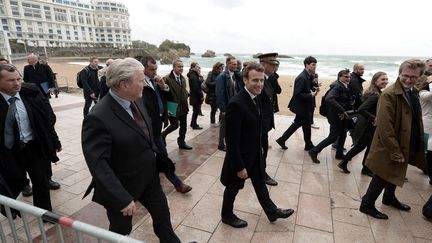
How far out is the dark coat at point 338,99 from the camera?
4.67 meters

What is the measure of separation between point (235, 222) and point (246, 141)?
3.34 ft

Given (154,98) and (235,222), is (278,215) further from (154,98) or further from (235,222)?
(154,98)

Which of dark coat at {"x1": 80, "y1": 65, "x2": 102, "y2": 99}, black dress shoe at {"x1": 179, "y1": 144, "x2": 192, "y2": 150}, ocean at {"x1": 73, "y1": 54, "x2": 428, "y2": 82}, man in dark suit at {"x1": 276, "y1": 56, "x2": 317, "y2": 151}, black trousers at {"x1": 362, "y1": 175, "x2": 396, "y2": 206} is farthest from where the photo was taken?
ocean at {"x1": 73, "y1": 54, "x2": 428, "y2": 82}

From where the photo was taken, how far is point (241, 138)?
2.65 meters

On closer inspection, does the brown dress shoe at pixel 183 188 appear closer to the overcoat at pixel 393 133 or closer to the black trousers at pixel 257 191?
the black trousers at pixel 257 191

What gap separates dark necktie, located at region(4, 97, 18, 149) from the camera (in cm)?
269

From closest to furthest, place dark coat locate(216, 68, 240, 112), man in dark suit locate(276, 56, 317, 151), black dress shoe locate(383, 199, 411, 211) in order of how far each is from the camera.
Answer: black dress shoe locate(383, 199, 411, 211)
man in dark suit locate(276, 56, 317, 151)
dark coat locate(216, 68, 240, 112)

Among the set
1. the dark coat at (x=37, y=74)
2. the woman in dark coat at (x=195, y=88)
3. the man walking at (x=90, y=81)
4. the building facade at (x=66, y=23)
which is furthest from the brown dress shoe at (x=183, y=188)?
the building facade at (x=66, y=23)

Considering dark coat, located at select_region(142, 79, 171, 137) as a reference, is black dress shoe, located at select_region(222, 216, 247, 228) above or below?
below

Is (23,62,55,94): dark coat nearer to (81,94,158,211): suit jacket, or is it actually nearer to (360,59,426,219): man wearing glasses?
(81,94,158,211): suit jacket

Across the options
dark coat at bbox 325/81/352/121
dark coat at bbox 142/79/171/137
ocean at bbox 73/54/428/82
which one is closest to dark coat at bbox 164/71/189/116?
dark coat at bbox 142/79/171/137

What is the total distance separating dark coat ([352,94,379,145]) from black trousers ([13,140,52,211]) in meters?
4.58

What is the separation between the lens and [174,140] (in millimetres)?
6258

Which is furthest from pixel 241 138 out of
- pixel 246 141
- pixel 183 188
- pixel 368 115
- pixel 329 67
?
pixel 329 67
